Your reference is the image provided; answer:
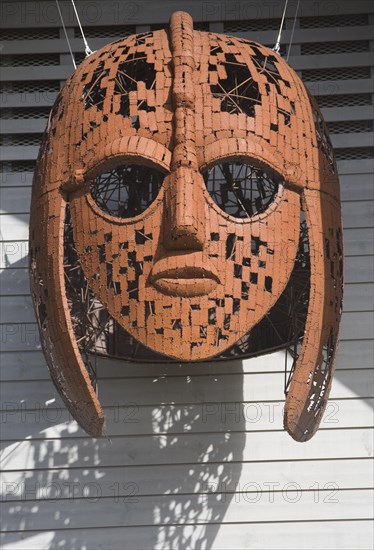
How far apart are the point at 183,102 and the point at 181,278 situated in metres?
1.24

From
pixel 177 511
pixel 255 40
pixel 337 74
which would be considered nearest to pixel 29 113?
pixel 255 40

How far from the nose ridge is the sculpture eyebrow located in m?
0.09

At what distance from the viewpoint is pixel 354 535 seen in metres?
9.68

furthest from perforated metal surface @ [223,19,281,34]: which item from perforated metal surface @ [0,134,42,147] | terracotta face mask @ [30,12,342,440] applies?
terracotta face mask @ [30,12,342,440]

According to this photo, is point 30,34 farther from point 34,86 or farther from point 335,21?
point 335,21

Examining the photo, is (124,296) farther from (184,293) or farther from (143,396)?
(143,396)

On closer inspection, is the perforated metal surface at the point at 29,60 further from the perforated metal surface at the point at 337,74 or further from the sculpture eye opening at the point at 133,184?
the perforated metal surface at the point at 337,74

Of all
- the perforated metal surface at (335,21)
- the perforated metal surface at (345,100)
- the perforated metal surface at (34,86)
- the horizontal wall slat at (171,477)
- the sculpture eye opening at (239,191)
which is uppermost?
the perforated metal surface at (335,21)

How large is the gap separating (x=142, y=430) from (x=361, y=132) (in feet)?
11.5

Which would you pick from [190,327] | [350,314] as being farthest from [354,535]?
[190,327]

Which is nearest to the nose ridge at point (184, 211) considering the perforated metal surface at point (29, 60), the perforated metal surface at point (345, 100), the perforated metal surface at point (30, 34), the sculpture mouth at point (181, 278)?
the sculpture mouth at point (181, 278)

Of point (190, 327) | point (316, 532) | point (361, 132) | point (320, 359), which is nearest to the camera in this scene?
point (190, 327)

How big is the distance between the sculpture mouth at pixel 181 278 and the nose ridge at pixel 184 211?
5.0 inches

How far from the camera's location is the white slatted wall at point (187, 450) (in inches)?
382
